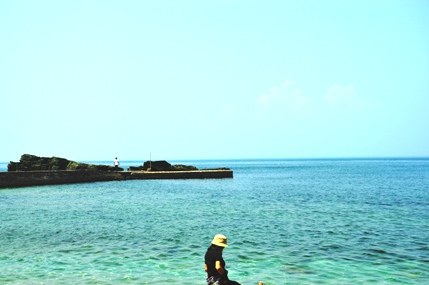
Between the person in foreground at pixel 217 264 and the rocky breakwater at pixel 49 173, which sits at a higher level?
the rocky breakwater at pixel 49 173

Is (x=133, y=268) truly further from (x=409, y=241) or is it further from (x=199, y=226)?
(x=409, y=241)

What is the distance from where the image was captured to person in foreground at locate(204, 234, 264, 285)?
753 centimetres

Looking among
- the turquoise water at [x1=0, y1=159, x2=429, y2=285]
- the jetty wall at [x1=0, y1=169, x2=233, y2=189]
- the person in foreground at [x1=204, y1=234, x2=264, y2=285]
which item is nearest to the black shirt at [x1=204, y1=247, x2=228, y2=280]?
the person in foreground at [x1=204, y1=234, x2=264, y2=285]

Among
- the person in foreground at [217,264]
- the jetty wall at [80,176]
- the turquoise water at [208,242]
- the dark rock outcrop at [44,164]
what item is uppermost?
the dark rock outcrop at [44,164]

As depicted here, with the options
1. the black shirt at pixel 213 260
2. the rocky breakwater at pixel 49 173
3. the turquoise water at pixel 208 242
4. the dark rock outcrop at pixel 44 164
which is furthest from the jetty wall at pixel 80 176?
the black shirt at pixel 213 260

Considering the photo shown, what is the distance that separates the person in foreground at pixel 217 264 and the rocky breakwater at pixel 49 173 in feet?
140

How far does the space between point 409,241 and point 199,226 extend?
890 cm

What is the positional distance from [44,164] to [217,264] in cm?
5566

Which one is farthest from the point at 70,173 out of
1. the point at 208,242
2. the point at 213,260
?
the point at 213,260

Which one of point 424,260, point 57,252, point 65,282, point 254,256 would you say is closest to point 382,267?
point 424,260

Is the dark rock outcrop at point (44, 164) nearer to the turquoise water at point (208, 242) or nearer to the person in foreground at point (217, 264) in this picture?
the turquoise water at point (208, 242)

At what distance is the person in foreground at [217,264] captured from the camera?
7.53 meters

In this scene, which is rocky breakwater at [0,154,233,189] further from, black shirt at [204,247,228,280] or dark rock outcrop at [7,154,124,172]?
black shirt at [204,247,228,280]

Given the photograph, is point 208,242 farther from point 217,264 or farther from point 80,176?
point 80,176
